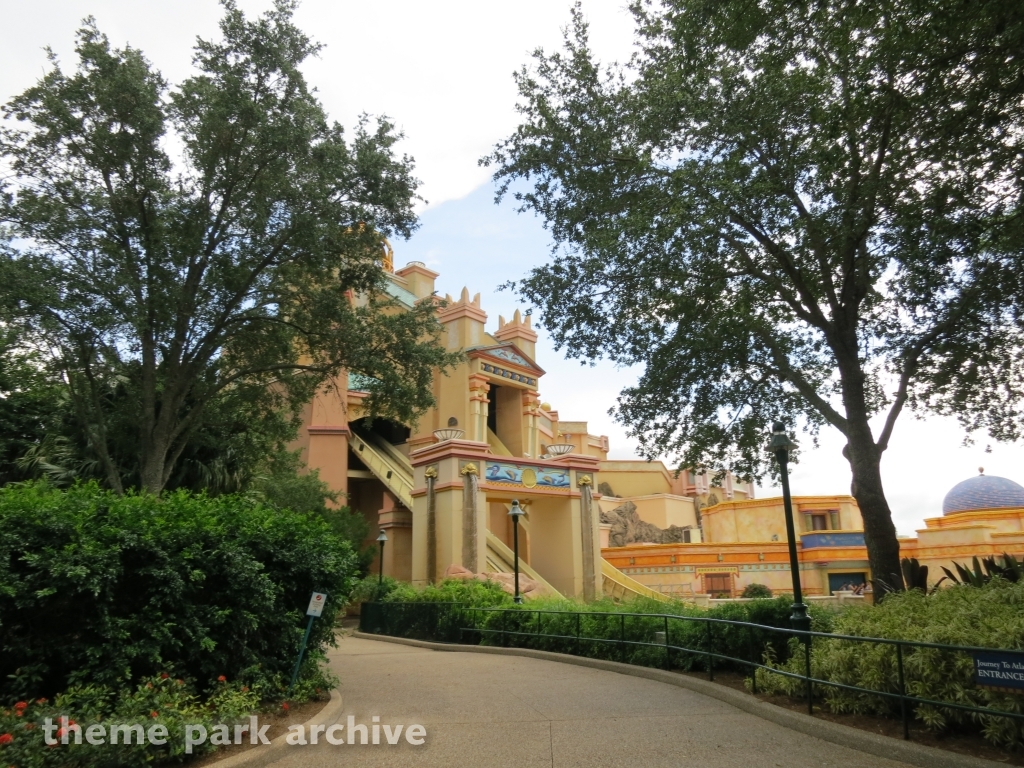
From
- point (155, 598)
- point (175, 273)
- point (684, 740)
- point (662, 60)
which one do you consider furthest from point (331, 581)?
point (662, 60)

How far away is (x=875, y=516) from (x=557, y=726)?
698cm

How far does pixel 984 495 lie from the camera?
1341 inches

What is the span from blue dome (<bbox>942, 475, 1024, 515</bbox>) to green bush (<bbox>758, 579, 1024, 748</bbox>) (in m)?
29.9

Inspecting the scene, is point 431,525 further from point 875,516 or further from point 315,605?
point 315,605

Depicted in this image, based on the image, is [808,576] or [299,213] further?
[808,576]

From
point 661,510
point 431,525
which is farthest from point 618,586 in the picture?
point 661,510

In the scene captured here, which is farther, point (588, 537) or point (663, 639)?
point (588, 537)

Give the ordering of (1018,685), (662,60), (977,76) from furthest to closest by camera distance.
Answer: (662,60) < (977,76) < (1018,685)

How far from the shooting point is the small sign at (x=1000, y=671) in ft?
18.4

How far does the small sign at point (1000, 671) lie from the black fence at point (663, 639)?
0.04 metres

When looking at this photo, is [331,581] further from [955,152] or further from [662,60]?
[662,60]

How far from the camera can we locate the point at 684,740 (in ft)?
23.4

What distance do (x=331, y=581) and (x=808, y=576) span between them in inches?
991

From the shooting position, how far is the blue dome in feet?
111
